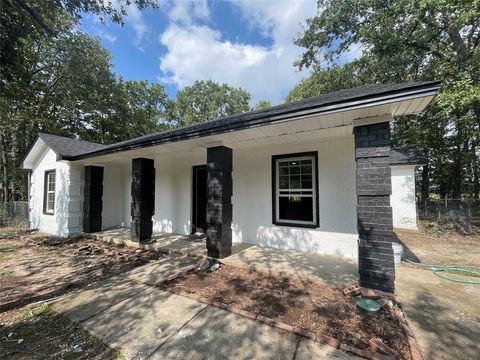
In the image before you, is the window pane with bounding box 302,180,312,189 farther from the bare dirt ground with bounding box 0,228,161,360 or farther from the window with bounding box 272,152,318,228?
the bare dirt ground with bounding box 0,228,161,360

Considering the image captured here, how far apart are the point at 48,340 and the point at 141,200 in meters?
4.05

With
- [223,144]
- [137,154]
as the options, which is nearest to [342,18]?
[223,144]

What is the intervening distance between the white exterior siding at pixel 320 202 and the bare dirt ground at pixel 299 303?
1.60 meters

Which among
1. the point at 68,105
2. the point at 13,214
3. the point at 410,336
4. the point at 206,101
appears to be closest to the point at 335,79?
the point at 410,336

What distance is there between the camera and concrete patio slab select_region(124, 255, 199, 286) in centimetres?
407

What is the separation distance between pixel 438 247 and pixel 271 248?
191 inches

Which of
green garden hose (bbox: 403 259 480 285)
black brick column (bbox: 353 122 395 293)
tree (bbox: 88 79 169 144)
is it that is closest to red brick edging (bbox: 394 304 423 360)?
black brick column (bbox: 353 122 395 293)

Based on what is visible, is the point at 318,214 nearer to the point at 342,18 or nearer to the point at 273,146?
the point at 273,146

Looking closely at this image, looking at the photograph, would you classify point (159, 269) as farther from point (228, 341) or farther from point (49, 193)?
point (49, 193)

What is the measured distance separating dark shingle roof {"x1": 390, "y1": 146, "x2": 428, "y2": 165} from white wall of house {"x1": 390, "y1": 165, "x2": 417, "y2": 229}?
317mm

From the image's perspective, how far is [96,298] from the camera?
3.38 meters

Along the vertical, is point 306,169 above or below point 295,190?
above

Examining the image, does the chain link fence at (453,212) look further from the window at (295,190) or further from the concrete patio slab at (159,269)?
the concrete patio slab at (159,269)

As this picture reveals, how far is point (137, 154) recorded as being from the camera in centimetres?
636
